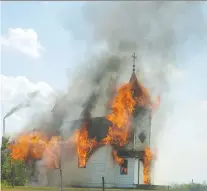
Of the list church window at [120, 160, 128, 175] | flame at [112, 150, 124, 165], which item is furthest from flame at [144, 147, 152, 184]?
flame at [112, 150, 124, 165]

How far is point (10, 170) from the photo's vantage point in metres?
49.4

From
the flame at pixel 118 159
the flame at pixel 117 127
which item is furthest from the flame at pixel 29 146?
the flame at pixel 118 159

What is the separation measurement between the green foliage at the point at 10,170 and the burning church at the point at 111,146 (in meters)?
1.38

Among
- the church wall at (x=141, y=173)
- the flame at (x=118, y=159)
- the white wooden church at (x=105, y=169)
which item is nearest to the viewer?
the white wooden church at (x=105, y=169)

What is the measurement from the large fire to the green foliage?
1.16 meters

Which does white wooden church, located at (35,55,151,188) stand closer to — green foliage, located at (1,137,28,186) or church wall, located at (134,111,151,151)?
church wall, located at (134,111,151,151)

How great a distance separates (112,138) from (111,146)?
35.7 inches

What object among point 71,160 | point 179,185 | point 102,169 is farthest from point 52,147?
point 179,185

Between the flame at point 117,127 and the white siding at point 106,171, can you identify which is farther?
the white siding at point 106,171

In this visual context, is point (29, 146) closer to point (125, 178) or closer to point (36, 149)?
point (36, 149)

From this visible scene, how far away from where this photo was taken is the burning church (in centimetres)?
5069

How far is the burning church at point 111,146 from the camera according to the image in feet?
166

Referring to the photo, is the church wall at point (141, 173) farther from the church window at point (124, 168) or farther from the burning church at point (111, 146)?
the church window at point (124, 168)

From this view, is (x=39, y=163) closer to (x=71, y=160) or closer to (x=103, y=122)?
(x=71, y=160)
